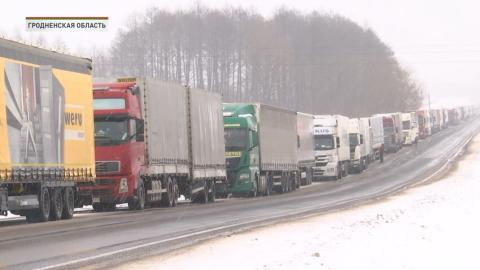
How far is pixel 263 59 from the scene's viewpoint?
130m

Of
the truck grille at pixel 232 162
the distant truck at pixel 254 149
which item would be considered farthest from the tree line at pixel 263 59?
the truck grille at pixel 232 162

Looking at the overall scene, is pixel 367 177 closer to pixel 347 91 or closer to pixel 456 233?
pixel 456 233

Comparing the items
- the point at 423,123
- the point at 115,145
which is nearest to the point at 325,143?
the point at 115,145

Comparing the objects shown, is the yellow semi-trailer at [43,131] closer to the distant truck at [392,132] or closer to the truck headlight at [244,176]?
the truck headlight at [244,176]

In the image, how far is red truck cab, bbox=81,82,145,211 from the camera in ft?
89.5

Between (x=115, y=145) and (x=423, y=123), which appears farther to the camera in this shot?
(x=423, y=123)

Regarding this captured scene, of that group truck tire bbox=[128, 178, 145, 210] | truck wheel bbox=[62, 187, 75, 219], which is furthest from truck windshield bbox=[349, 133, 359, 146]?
truck wheel bbox=[62, 187, 75, 219]

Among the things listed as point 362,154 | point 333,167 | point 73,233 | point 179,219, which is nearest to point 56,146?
point 179,219

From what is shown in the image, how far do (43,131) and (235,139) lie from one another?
1647cm

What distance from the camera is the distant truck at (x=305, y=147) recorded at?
5056 centimetres

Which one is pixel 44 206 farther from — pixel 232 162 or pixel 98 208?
pixel 232 162

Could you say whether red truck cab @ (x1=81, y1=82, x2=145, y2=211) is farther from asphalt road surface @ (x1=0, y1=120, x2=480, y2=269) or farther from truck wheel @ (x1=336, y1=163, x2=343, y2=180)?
truck wheel @ (x1=336, y1=163, x2=343, y2=180)

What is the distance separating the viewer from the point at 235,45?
131000 mm

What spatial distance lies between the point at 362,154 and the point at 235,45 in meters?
64.3
